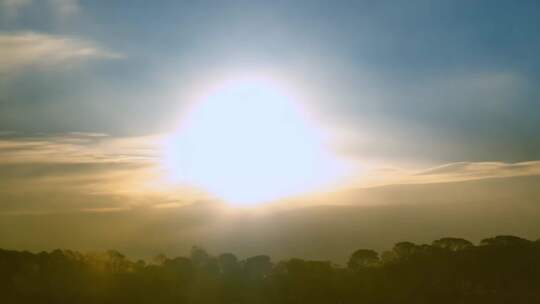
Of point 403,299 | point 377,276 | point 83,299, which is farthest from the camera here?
point 377,276

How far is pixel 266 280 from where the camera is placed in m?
65.2

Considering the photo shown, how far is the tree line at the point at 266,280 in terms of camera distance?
59531 mm

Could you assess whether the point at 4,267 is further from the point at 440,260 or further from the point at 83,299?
the point at 440,260

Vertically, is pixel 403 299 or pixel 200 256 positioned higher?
pixel 200 256

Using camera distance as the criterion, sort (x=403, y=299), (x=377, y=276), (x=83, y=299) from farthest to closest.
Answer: (x=377, y=276), (x=403, y=299), (x=83, y=299)

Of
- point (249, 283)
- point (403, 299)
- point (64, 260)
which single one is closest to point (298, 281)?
point (249, 283)

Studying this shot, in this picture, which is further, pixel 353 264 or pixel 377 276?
pixel 353 264

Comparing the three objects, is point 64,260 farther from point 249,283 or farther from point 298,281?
point 298,281

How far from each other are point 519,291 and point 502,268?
17.4ft

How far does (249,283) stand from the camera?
215 feet

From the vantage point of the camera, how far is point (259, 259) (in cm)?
7219

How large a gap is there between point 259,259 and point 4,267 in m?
23.4

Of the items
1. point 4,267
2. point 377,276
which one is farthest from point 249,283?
point 4,267

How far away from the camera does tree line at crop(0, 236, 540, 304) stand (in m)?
59.5
